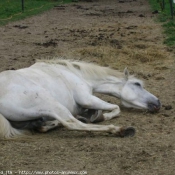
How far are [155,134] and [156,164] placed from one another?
893 mm

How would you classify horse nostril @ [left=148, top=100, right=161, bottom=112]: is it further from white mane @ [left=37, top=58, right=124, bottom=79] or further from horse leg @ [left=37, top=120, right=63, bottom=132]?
horse leg @ [left=37, top=120, right=63, bottom=132]

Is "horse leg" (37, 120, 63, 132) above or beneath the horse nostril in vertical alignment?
above

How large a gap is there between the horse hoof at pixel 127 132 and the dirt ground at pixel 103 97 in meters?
0.05

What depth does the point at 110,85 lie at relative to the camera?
5.60 m

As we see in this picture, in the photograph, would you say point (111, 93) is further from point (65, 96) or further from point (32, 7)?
point (32, 7)

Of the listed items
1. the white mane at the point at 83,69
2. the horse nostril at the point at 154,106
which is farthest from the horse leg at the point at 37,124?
the horse nostril at the point at 154,106

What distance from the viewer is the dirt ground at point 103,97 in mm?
3812

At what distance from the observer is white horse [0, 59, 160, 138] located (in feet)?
14.8

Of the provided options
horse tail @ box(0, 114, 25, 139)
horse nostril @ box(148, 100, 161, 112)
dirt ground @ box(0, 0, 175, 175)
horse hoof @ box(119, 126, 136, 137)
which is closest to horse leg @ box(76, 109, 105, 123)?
dirt ground @ box(0, 0, 175, 175)

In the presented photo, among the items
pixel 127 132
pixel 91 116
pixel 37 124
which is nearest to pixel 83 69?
pixel 91 116

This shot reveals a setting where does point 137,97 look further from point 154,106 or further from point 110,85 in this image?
point 110,85

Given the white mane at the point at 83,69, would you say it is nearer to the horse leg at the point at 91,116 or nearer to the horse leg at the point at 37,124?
the horse leg at the point at 91,116

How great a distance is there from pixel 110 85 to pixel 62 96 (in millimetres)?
830

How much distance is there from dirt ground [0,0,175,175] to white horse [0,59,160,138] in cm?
12
